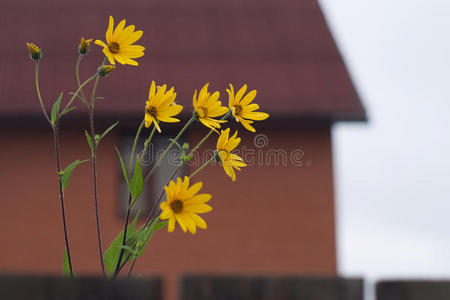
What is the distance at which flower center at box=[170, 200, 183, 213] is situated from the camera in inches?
70.2

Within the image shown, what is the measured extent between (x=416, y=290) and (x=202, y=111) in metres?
0.86

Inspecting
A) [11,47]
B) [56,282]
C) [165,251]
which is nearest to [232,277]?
[56,282]

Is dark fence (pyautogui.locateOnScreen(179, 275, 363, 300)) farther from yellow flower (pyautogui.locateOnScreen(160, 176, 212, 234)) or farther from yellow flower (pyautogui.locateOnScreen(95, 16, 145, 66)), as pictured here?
yellow flower (pyautogui.locateOnScreen(95, 16, 145, 66))

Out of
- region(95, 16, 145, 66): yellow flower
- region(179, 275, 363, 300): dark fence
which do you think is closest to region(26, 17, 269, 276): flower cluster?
region(95, 16, 145, 66): yellow flower

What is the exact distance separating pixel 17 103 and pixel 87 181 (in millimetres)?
1000

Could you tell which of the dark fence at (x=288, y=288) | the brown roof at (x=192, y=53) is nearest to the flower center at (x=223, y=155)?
the dark fence at (x=288, y=288)

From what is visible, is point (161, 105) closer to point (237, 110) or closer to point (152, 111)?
point (152, 111)

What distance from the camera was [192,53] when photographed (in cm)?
707

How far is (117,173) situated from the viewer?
272 inches

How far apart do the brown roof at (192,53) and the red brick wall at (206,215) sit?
0.50 meters

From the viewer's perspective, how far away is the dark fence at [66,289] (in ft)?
4.41

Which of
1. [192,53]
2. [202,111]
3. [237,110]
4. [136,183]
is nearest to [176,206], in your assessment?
[136,183]

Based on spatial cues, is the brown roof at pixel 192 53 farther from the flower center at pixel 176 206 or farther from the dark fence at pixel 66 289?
the dark fence at pixel 66 289

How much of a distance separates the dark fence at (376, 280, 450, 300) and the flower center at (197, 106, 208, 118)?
0.80 metres
